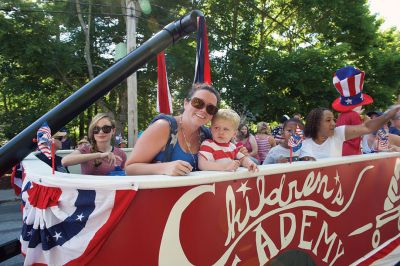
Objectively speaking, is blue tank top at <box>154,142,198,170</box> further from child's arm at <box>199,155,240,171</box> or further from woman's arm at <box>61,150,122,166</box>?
woman's arm at <box>61,150,122,166</box>

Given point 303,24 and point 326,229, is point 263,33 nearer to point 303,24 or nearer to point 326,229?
point 303,24

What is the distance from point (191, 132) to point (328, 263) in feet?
4.92

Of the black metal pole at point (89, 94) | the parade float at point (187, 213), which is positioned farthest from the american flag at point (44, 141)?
the black metal pole at point (89, 94)

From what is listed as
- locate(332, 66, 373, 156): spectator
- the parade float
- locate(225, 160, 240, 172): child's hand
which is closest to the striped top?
locate(332, 66, 373, 156): spectator

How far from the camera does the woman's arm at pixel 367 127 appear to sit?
11.1ft

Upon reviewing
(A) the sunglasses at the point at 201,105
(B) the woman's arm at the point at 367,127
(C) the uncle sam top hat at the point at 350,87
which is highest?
(C) the uncle sam top hat at the point at 350,87

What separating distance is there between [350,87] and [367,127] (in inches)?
20.8

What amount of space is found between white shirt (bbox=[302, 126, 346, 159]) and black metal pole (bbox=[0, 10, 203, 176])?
1.70 m

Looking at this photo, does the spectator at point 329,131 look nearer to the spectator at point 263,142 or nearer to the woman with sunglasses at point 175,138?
the woman with sunglasses at point 175,138

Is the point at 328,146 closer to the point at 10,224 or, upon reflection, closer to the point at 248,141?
the point at 248,141

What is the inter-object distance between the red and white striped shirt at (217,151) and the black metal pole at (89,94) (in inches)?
40.7

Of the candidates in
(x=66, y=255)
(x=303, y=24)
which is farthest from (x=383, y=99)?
(x=66, y=255)

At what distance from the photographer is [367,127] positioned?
3.41m

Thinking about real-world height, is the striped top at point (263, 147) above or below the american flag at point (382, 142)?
below
